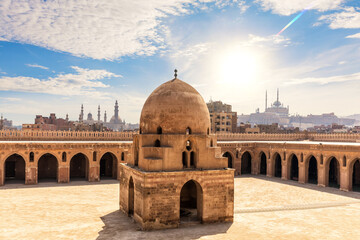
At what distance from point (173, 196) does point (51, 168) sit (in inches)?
700

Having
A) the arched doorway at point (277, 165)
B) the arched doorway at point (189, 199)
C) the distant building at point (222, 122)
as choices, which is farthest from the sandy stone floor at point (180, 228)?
the distant building at point (222, 122)

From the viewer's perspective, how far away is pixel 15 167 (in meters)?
25.2

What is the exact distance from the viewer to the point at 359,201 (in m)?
18.7

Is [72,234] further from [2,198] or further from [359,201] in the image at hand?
[359,201]

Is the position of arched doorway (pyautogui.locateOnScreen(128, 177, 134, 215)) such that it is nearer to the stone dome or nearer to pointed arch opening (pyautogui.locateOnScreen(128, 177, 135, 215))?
pointed arch opening (pyautogui.locateOnScreen(128, 177, 135, 215))

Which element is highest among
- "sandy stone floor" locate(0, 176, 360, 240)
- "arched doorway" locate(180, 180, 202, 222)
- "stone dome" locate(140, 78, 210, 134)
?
"stone dome" locate(140, 78, 210, 134)

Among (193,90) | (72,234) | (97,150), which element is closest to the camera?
(72,234)

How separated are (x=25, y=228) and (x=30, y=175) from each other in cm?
1164

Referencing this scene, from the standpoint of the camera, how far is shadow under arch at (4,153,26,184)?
25219 mm

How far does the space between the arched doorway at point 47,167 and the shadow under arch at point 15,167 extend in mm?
1329

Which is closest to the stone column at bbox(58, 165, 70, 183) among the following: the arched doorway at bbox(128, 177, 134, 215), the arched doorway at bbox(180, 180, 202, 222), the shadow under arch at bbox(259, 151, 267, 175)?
the arched doorway at bbox(128, 177, 134, 215)

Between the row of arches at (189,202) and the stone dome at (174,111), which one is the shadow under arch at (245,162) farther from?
the stone dome at (174,111)

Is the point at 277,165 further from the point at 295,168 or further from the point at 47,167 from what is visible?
the point at 47,167

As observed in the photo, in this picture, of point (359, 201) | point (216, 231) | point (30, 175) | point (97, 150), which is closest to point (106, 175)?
point (97, 150)
